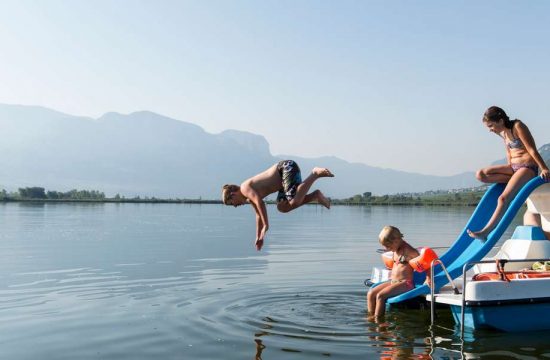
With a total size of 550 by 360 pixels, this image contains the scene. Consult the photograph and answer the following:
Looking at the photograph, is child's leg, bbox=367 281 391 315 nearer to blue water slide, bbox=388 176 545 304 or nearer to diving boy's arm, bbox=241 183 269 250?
blue water slide, bbox=388 176 545 304

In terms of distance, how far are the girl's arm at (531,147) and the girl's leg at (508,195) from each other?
1.21 feet

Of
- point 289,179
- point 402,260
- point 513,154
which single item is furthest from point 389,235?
point 513,154

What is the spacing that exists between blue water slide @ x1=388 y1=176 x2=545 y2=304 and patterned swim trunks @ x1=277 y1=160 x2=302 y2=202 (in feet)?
9.30

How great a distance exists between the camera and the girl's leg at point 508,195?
38.0 feet

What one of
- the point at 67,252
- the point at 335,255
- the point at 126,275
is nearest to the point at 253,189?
the point at 126,275

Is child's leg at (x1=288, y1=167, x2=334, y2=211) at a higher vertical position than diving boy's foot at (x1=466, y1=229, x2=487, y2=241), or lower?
higher

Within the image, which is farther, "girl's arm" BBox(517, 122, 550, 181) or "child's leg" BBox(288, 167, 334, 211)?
"child's leg" BBox(288, 167, 334, 211)

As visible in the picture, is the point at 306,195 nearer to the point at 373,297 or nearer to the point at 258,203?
the point at 258,203

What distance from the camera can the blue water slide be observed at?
11.4 metres

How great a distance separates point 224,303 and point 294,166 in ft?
11.7

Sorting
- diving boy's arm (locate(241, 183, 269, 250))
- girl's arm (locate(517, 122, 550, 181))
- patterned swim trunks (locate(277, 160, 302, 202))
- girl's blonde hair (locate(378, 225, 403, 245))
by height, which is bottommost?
girl's blonde hair (locate(378, 225, 403, 245))

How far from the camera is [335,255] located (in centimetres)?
2502

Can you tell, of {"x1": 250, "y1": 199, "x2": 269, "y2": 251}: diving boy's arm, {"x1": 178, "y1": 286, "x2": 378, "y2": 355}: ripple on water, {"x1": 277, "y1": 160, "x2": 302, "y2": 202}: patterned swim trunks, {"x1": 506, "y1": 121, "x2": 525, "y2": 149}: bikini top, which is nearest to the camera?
{"x1": 178, "y1": 286, "x2": 378, "y2": 355}: ripple on water

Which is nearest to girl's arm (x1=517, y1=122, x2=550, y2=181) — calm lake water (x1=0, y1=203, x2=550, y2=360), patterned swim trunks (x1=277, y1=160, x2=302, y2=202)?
calm lake water (x1=0, y1=203, x2=550, y2=360)
